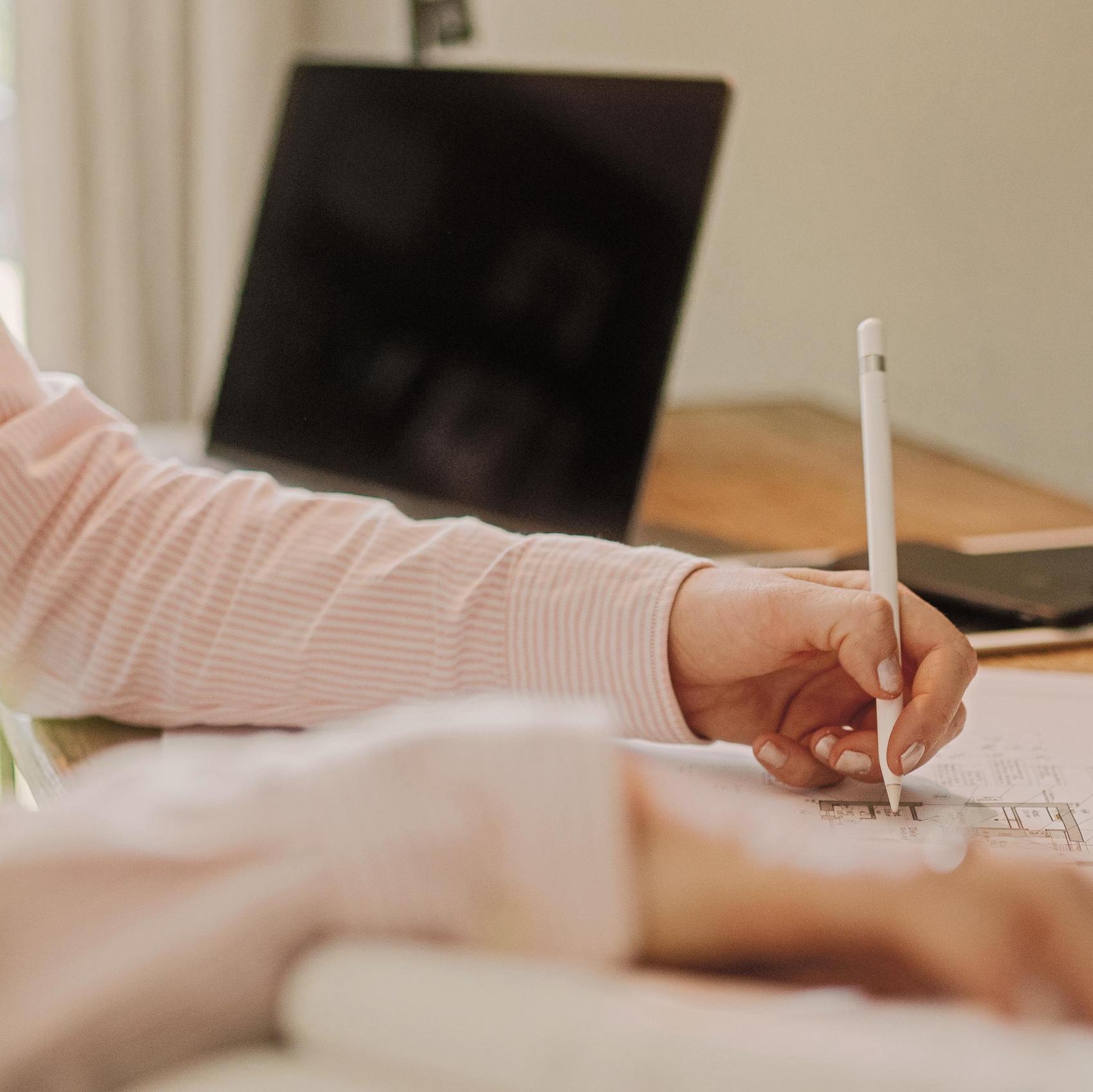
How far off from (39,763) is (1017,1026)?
18.8 inches

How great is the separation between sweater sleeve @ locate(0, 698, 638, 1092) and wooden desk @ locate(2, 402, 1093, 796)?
56cm

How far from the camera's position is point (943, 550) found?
0.83 metres

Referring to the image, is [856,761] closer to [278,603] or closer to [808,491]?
[278,603]

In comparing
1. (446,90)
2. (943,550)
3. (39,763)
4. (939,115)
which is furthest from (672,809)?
(939,115)

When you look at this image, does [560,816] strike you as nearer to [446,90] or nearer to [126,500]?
[126,500]

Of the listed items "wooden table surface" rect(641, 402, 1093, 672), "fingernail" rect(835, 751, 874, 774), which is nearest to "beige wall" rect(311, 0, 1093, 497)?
"wooden table surface" rect(641, 402, 1093, 672)

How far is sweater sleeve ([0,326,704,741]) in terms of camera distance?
57 cm

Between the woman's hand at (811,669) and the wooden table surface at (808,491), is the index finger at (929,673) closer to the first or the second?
the woman's hand at (811,669)

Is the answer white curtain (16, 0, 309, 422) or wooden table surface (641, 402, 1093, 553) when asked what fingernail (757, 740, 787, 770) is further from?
white curtain (16, 0, 309, 422)

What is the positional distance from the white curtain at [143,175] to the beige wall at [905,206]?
56 centimetres

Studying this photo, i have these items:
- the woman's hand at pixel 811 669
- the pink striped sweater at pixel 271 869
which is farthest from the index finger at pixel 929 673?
the pink striped sweater at pixel 271 869

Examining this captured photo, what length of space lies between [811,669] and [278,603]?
245mm

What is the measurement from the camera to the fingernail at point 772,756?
0.54 metres

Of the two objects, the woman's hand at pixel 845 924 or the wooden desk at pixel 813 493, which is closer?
the woman's hand at pixel 845 924
